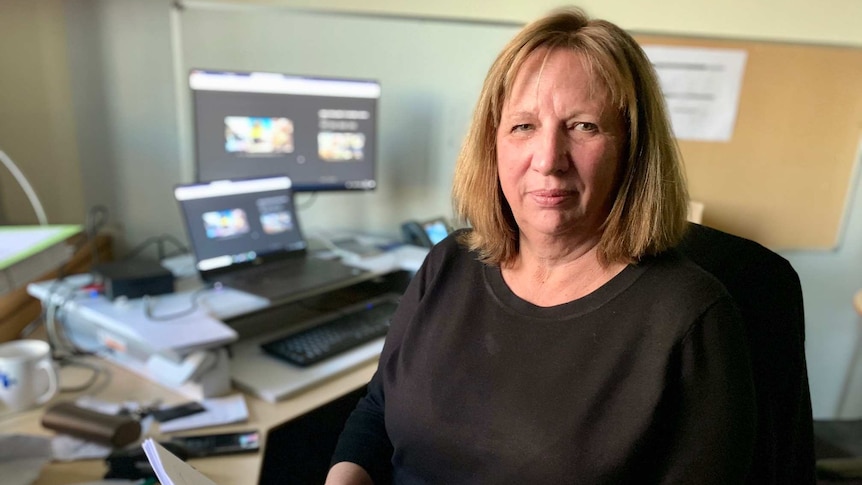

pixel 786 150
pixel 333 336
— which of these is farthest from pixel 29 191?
pixel 786 150

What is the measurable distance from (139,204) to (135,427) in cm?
98

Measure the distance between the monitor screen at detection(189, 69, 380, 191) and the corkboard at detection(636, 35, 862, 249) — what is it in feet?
3.21

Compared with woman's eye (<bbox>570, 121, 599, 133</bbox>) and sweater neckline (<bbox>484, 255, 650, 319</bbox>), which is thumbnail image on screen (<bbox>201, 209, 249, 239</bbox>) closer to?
sweater neckline (<bbox>484, 255, 650, 319</bbox>)

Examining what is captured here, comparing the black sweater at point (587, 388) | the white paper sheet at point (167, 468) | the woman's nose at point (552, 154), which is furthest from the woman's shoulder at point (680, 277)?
the white paper sheet at point (167, 468)

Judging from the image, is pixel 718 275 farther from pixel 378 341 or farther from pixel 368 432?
pixel 378 341

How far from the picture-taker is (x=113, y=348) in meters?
1.34

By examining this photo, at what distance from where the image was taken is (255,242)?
5.25ft

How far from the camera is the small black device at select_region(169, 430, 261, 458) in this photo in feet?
3.54

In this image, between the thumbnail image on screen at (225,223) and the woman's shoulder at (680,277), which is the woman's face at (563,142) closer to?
the woman's shoulder at (680,277)

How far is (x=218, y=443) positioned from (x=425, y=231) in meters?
0.98

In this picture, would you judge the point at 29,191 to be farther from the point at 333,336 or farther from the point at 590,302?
the point at 590,302

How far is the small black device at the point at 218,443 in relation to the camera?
1.08 m

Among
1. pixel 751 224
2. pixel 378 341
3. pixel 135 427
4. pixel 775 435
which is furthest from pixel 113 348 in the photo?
pixel 751 224

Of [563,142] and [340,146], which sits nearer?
[563,142]
